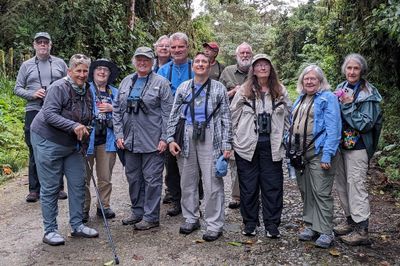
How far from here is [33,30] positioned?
41.0 ft

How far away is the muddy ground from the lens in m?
4.29

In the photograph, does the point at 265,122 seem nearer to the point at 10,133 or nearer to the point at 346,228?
the point at 346,228

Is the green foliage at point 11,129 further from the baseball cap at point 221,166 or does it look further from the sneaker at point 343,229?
the sneaker at point 343,229

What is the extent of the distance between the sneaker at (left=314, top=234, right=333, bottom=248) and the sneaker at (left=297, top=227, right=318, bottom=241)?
0.14m

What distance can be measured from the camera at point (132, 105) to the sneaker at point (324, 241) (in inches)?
97.7

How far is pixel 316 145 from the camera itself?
14.8ft

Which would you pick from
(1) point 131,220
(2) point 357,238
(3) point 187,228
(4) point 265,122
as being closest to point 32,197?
(1) point 131,220

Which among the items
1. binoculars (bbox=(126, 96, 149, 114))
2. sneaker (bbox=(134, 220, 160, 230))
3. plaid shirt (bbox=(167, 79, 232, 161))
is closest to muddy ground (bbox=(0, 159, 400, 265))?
sneaker (bbox=(134, 220, 160, 230))

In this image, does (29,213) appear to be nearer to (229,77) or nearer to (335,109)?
(229,77)

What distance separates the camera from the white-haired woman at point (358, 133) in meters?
4.46

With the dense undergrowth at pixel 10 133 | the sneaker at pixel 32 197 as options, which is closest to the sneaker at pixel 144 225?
the sneaker at pixel 32 197

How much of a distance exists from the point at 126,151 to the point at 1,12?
9.06 metres

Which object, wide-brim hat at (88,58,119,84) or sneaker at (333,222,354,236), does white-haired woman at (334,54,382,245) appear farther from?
wide-brim hat at (88,58,119,84)

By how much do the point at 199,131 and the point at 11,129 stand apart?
6.03 m
